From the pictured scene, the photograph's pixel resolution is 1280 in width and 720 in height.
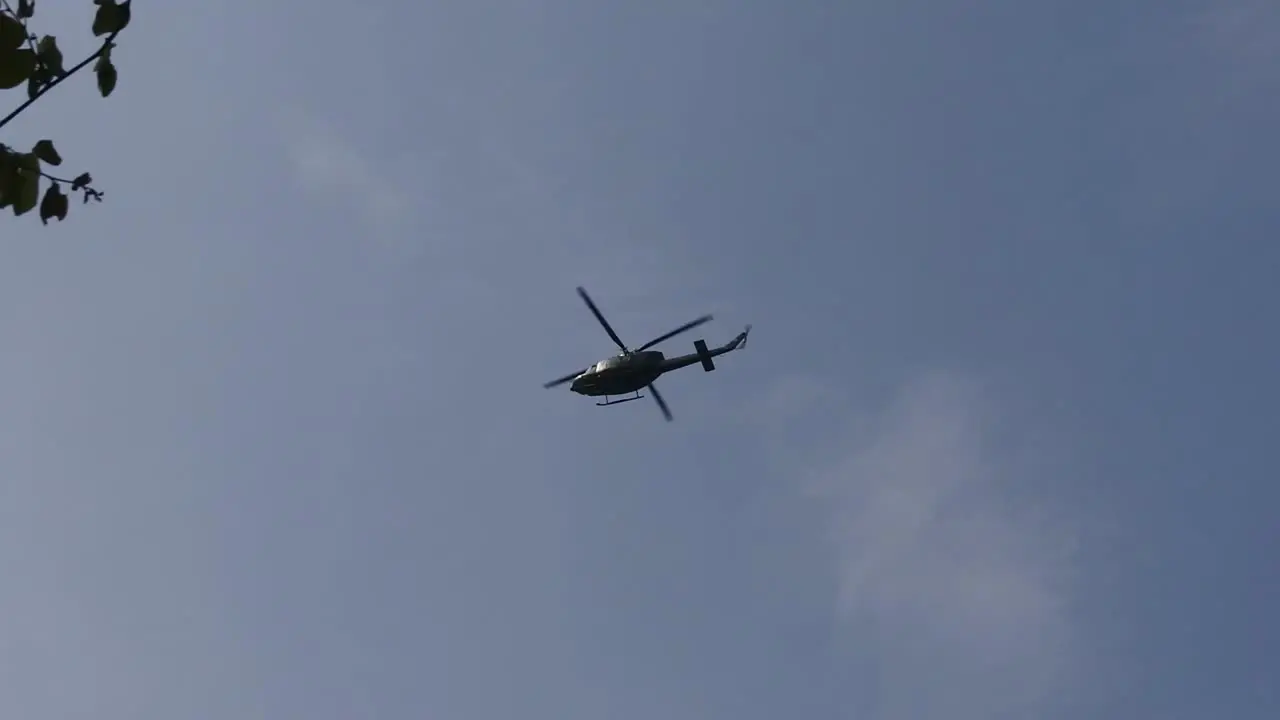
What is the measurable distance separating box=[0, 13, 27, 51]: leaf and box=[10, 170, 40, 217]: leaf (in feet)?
2.34

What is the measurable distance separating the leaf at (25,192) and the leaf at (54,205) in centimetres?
9

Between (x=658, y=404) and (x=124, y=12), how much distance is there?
49097mm

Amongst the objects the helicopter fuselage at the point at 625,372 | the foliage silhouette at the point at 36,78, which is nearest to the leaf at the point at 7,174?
the foliage silhouette at the point at 36,78

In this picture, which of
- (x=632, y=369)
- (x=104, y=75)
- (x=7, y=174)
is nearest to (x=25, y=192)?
(x=7, y=174)

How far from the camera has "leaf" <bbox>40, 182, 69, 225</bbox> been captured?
6.14 metres

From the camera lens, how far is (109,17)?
5.59 metres

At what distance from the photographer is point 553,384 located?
2205 inches

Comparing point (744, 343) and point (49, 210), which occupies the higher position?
point (744, 343)

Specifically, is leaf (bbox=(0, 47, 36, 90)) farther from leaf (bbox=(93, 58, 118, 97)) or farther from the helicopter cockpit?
the helicopter cockpit

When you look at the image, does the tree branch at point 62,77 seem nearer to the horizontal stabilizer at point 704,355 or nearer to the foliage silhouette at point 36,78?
the foliage silhouette at point 36,78

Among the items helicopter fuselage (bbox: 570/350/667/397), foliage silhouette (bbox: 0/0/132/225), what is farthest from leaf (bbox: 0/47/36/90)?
helicopter fuselage (bbox: 570/350/667/397)

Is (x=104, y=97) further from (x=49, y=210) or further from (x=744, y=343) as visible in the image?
(x=744, y=343)

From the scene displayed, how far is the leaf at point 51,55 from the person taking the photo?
5.68 m

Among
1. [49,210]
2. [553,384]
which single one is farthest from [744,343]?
[49,210]
